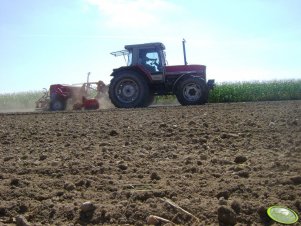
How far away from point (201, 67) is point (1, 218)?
11.7 m

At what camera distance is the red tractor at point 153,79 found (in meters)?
13.5

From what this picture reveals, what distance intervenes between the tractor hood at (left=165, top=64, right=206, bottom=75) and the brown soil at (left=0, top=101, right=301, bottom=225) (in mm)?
7652

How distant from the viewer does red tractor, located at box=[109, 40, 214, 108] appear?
13.5m

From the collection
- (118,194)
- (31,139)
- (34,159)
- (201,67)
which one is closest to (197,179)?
(118,194)

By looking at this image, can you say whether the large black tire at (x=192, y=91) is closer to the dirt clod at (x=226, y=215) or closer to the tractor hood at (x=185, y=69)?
the tractor hood at (x=185, y=69)

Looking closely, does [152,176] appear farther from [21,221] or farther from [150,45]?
[150,45]

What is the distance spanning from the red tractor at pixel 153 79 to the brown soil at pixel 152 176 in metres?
7.32

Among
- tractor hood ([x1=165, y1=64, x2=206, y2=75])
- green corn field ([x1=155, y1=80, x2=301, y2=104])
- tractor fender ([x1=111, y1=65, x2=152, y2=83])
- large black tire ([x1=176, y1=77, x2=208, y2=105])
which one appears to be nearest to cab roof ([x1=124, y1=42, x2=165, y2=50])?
tractor fender ([x1=111, y1=65, x2=152, y2=83])

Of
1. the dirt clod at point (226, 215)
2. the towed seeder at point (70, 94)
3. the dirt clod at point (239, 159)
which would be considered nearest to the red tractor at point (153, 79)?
the towed seeder at point (70, 94)

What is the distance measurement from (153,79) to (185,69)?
3.80ft

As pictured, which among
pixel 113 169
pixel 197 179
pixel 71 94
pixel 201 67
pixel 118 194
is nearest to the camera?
pixel 118 194

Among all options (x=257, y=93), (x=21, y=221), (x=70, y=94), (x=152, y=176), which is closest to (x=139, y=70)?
(x=70, y=94)

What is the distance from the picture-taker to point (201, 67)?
14.0m

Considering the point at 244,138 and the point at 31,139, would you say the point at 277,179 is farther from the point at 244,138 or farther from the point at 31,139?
the point at 31,139
